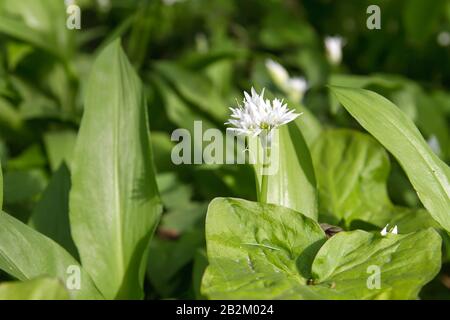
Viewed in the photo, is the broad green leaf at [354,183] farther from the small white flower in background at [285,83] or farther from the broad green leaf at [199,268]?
the small white flower in background at [285,83]

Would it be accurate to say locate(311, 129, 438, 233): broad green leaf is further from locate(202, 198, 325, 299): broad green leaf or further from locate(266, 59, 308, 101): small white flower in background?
locate(266, 59, 308, 101): small white flower in background

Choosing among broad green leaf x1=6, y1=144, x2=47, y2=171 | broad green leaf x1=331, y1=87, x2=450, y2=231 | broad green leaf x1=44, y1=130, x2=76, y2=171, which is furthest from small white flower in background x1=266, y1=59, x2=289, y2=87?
broad green leaf x1=331, y1=87, x2=450, y2=231

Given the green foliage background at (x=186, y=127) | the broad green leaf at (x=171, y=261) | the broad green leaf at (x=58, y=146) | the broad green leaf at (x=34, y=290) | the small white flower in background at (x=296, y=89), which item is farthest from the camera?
the small white flower in background at (x=296, y=89)

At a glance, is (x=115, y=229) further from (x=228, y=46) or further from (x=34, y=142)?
(x=228, y=46)

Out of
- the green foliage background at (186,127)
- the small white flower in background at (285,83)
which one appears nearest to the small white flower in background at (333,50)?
the green foliage background at (186,127)

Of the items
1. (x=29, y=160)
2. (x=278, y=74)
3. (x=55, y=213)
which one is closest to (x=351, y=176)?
(x=55, y=213)
